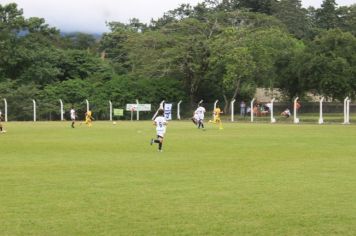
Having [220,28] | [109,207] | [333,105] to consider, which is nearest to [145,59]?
[220,28]

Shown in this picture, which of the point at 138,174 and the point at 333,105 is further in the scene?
the point at 333,105

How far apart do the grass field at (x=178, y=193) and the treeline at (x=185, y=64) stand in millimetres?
35335

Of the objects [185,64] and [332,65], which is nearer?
[332,65]

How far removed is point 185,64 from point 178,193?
2057 inches

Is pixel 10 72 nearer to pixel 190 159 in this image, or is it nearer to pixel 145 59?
pixel 145 59

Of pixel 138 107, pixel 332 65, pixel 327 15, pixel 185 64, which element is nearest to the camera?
pixel 332 65

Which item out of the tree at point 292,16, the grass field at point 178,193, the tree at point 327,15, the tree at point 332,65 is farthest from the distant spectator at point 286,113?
the tree at point 327,15

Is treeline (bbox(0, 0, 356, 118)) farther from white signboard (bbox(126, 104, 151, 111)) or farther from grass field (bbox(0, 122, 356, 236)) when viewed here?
grass field (bbox(0, 122, 356, 236))

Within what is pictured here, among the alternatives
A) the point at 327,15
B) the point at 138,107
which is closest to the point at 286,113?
the point at 138,107

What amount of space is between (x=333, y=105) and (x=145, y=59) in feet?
67.7

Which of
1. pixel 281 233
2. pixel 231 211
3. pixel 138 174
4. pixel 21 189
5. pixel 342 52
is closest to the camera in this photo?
pixel 281 233

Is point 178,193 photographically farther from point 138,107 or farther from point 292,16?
point 292,16

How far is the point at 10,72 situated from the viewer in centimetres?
6450

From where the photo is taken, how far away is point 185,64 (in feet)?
207
